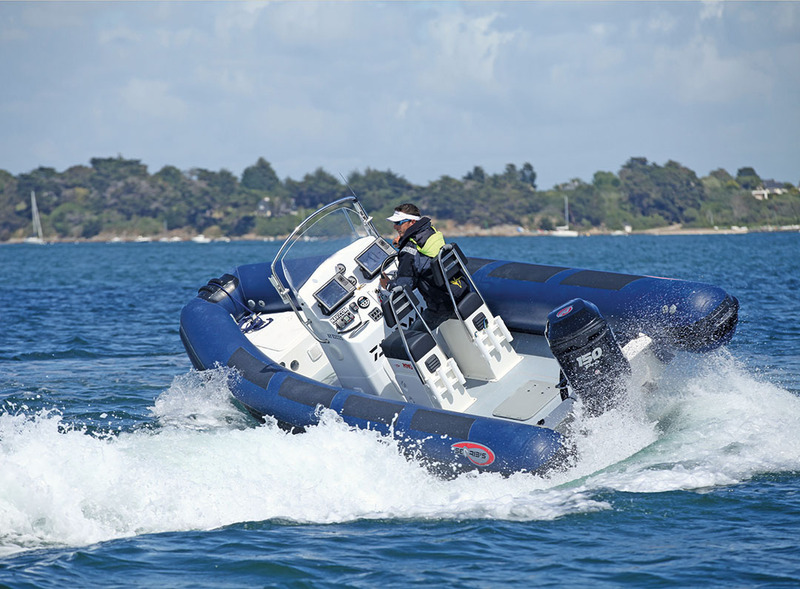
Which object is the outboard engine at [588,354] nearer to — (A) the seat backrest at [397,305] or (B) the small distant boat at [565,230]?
(A) the seat backrest at [397,305]

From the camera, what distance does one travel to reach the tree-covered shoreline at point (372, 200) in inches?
3814

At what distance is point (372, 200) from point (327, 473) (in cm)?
8860

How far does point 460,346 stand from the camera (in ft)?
22.9

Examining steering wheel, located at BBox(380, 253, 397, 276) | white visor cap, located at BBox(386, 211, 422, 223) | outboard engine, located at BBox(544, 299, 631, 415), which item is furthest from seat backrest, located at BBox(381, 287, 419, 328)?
outboard engine, located at BBox(544, 299, 631, 415)

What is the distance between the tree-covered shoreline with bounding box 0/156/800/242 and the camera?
96.9 m

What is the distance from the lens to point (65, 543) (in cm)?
477

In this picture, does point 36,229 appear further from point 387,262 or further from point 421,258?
point 421,258

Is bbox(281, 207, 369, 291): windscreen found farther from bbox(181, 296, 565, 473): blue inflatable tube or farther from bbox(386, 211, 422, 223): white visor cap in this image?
bbox(386, 211, 422, 223): white visor cap

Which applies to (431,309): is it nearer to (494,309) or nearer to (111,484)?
(494,309)

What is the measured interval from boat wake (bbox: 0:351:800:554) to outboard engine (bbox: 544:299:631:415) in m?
0.16

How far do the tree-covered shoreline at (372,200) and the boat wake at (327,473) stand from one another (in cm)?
8498

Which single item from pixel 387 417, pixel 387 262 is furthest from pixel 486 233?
pixel 387 417

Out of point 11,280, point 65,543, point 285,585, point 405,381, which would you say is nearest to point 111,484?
point 65,543

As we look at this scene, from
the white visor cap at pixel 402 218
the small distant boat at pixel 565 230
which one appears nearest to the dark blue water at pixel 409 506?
the white visor cap at pixel 402 218
